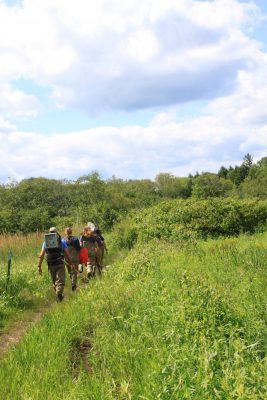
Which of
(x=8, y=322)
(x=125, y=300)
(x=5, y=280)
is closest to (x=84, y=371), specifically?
(x=125, y=300)

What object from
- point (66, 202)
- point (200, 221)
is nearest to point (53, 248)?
point (200, 221)

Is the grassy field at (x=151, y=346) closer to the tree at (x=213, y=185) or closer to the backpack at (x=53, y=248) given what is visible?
the backpack at (x=53, y=248)

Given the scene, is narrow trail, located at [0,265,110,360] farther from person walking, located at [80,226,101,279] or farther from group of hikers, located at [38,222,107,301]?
person walking, located at [80,226,101,279]

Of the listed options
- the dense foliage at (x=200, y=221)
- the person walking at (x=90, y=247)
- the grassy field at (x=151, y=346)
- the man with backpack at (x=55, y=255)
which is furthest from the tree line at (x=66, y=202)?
the grassy field at (x=151, y=346)

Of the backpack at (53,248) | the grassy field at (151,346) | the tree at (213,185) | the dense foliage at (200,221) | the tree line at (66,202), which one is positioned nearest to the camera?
the grassy field at (151,346)

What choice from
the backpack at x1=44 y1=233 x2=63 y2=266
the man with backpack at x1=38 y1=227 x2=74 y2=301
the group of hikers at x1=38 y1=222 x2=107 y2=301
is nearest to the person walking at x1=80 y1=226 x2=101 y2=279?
the group of hikers at x1=38 y1=222 x2=107 y2=301

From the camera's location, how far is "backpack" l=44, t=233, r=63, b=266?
405 inches

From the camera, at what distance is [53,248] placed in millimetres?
10359

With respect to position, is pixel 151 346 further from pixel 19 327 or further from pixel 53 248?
pixel 53 248

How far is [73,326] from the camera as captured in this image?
6938mm

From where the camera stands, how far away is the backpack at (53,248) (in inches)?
405

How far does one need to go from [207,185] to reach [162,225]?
3976 centimetres

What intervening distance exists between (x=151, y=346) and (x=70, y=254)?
7.20 meters

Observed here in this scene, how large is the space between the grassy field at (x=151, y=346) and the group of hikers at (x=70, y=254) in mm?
2198
